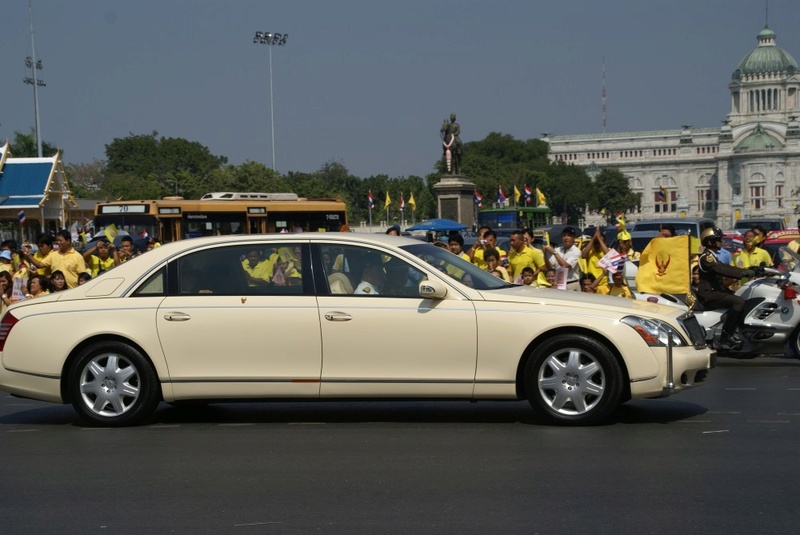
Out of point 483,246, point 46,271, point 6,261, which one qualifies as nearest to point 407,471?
point 483,246

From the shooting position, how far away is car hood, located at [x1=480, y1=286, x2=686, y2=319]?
855cm

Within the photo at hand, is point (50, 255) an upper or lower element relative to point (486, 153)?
lower

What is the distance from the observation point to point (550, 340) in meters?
8.52

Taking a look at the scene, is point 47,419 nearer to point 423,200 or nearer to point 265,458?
point 265,458

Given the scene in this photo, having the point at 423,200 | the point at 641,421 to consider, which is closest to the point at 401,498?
the point at 641,421

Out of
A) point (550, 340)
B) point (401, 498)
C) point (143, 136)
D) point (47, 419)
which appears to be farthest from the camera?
point (143, 136)

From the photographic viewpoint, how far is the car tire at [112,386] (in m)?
8.97

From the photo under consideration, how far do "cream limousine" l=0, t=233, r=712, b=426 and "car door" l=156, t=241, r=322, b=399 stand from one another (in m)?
0.01

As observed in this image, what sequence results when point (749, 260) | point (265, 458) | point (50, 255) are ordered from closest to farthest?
point (265, 458)
point (50, 255)
point (749, 260)

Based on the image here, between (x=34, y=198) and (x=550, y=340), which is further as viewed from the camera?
(x=34, y=198)

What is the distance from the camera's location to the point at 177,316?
8938 millimetres

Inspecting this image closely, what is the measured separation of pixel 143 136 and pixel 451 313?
147 meters

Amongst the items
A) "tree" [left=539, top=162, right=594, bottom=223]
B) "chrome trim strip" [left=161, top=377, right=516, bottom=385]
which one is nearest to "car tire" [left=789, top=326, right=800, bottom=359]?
"chrome trim strip" [left=161, top=377, right=516, bottom=385]

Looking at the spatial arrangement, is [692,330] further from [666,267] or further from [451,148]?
[451,148]
